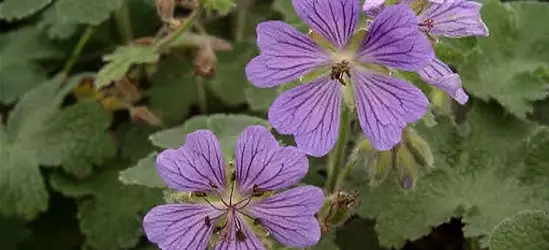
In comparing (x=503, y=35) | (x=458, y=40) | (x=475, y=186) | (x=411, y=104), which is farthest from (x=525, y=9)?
(x=411, y=104)

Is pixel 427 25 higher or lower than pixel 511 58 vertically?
higher

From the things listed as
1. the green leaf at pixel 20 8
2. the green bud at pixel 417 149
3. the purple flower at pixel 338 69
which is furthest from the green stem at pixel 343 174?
the green leaf at pixel 20 8

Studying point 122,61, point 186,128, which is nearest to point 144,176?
point 186,128

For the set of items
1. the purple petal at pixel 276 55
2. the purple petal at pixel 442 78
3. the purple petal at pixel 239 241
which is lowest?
the purple petal at pixel 239 241

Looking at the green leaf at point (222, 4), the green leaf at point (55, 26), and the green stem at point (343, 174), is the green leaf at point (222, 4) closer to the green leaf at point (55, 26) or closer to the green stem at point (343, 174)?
the green stem at point (343, 174)

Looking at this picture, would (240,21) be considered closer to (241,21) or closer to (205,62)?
(241,21)

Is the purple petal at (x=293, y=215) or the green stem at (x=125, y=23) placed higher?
the purple petal at (x=293, y=215)

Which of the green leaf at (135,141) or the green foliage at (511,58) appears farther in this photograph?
the green leaf at (135,141)

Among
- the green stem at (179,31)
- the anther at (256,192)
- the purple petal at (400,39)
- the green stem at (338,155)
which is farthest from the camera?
the green stem at (179,31)

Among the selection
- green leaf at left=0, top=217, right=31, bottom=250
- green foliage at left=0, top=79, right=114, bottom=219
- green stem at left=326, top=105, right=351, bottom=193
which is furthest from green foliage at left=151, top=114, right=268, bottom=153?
green leaf at left=0, top=217, right=31, bottom=250
